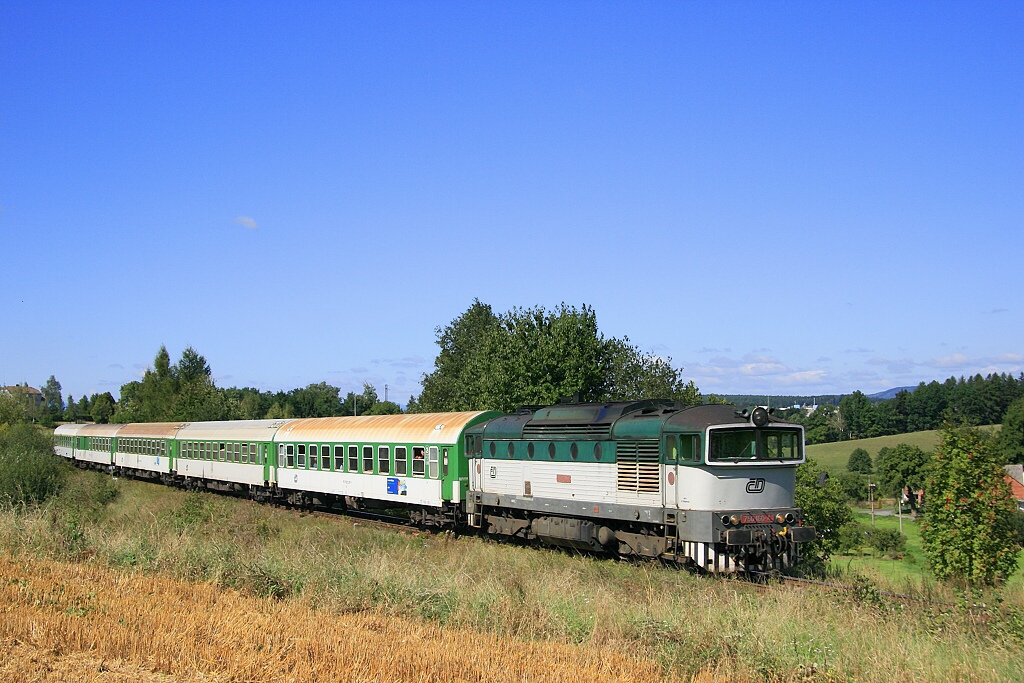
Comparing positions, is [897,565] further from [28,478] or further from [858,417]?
[858,417]

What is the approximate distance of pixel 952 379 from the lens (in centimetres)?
17850

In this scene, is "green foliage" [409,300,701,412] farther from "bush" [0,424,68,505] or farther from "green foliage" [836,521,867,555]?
"green foliage" [836,521,867,555]

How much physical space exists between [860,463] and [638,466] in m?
122

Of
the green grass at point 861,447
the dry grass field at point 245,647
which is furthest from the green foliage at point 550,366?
the green grass at point 861,447

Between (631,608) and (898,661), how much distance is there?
446 cm

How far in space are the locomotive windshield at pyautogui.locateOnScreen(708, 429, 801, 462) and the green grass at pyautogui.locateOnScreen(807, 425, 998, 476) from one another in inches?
4526

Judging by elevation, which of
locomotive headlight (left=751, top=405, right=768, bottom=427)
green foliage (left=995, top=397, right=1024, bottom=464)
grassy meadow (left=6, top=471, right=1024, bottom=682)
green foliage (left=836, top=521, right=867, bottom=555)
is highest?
locomotive headlight (left=751, top=405, right=768, bottom=427)

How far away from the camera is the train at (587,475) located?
1753 centimetres

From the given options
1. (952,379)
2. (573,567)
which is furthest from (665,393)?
(952,379)

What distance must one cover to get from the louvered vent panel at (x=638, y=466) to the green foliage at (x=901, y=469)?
339ft

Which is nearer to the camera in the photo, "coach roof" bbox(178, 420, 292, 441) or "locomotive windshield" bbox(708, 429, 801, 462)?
"locomotive windshield" bbox(708, 429, 801, 462)

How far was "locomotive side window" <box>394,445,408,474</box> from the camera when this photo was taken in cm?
2741

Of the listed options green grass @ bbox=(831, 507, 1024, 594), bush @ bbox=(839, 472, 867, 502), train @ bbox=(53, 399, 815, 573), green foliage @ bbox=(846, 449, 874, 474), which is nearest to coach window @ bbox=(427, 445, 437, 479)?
train @ bbox=(53, 399, 815, 573)

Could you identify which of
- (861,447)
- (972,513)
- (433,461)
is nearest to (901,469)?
(861,447)
